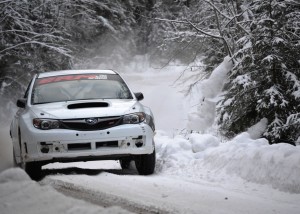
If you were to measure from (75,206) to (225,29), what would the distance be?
448 inches

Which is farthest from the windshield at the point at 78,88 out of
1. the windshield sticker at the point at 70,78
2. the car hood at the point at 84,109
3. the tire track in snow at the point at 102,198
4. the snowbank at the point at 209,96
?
the snowbank at the point at 209,96

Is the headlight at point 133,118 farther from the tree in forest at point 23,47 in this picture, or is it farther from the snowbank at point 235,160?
the tree in forest at point 23,47

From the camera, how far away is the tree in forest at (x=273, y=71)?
11188 mm

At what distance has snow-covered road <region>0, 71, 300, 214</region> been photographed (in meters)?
5.40

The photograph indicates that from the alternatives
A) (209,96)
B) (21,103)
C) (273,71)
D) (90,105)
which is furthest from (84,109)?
(209,96)

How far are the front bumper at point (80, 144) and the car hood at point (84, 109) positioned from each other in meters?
0.23

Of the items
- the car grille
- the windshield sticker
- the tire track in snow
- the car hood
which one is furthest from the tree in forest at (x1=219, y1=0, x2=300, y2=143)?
the tire track in snow

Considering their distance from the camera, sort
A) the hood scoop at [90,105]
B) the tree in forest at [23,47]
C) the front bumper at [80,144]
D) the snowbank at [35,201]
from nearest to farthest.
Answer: the snowbank at [35,201] → the front bumper at [80,144] → the hood scoop at [90,105] → the tree in forest at [23,47]

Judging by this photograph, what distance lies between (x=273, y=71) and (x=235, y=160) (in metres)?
4.12

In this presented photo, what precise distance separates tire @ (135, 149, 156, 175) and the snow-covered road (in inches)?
7.1

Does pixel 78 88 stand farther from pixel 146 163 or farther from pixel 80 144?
pixel 146 163

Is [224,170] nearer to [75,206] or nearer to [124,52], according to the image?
[75,206]

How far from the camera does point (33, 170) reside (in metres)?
7.75

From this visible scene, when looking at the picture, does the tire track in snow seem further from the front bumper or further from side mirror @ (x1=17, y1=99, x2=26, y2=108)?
side mirror @ (x1=17, y1=99, x2=26, y2=108)
